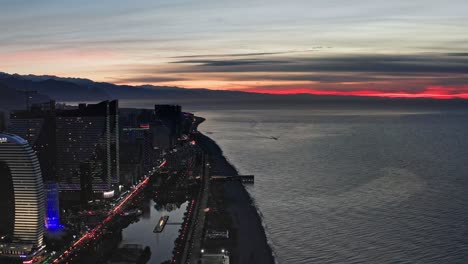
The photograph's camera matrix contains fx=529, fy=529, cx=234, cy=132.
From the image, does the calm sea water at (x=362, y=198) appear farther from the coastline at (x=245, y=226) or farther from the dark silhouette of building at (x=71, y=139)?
the dark silhouette of building at (x=71, y=139)

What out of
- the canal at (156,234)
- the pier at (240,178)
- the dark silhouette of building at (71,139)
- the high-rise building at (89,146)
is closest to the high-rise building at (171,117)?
the high-rise building at (89,146)

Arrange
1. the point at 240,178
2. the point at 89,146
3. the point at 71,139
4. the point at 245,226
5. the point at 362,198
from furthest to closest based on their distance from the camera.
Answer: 1. the point at 71,139
2. the point at 89,146
3. the point at 240,178
4. the point at 362,198
5. the point at 245,226

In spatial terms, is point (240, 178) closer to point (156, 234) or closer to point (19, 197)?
point (156, 234)

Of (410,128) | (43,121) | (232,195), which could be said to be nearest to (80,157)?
(43,121)

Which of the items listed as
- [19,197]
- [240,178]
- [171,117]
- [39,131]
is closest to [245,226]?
[19,197]

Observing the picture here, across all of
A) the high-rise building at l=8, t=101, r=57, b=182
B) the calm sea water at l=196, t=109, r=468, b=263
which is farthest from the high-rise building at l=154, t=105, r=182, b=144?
the high-rise building at l=8, t=101, r=57, b=182

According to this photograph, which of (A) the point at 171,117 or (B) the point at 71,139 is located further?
(A) the point at 171,117

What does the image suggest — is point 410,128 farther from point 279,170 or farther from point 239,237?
point 239,237
